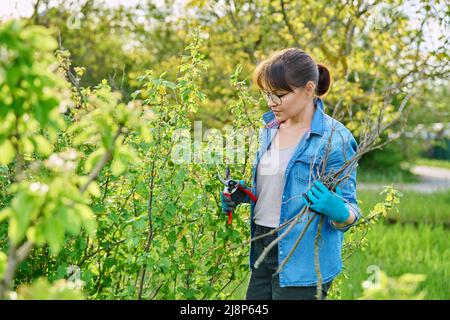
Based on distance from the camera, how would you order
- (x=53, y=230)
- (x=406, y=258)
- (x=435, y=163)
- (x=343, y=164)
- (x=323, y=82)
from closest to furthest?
(x=53, y=230) → (x=343, y=164) → (x=323, y=82) → (x=406, y=258) → (x=435, y=163)

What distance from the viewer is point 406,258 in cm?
626

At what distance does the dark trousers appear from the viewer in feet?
8.96

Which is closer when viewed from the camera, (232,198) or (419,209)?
(232,198)

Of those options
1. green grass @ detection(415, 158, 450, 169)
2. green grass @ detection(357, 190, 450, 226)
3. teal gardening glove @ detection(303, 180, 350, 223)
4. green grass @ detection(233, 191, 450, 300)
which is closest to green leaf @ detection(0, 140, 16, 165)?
teal gardening glove @ detection(303, 180, 350, 223)

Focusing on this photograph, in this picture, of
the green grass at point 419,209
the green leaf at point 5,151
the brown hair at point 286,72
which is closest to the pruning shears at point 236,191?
the brown hair at point 286,72

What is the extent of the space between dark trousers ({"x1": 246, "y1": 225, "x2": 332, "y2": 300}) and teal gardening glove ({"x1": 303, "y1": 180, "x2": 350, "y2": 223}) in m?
0.38

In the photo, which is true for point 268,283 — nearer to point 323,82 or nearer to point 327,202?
point 327,202

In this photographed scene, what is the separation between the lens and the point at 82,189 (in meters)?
1.56

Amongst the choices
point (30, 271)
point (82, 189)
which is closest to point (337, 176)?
point (82, 189)

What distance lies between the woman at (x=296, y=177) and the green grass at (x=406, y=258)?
2.19m

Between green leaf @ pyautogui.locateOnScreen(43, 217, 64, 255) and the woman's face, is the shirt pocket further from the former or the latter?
green leaf @ pyautogui.locateOnScreen(43, 217, 64, 255)

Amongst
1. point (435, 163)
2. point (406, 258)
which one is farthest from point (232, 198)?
point (435, 163)

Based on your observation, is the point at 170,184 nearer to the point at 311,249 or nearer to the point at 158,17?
the point at 311,249

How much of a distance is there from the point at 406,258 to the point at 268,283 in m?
3.71
